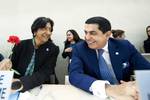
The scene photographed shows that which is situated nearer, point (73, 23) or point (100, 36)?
point (100, 36)

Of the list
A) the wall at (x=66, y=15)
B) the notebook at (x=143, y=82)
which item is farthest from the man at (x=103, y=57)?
the wall at (x=66, y=15)

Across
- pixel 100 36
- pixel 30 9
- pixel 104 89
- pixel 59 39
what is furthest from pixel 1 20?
pixel 104 89

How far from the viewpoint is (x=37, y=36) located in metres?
2.24

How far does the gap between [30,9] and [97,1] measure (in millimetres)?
1271

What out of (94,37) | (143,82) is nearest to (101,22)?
(94,37)

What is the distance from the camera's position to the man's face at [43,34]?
2217mm

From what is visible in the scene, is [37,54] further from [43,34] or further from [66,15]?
[66,15]

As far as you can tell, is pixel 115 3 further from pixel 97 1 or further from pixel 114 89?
pixel 114 89

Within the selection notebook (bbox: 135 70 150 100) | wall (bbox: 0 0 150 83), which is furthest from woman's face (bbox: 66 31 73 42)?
notebook (bbox: 135 70 150 100)

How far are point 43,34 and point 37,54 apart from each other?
0.20 meters

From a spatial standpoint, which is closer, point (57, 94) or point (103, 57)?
point (57, 94)

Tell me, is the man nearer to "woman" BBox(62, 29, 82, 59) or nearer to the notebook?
the notebook

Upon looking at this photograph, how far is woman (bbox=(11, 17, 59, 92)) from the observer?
204 cm

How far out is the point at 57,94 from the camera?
4.80 ft
